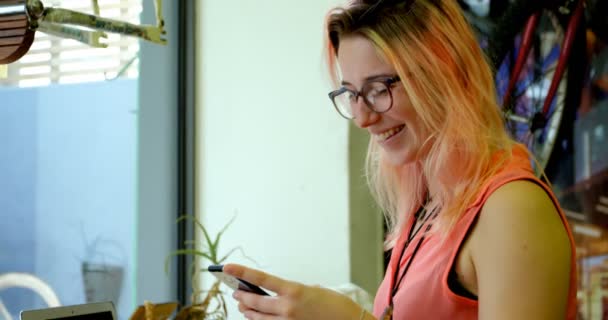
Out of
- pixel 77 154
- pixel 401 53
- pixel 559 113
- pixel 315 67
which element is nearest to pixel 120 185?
pixel 77 154

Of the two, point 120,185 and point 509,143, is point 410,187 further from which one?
point 120,185

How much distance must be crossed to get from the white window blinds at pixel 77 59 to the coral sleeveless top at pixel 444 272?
1597 millimetres

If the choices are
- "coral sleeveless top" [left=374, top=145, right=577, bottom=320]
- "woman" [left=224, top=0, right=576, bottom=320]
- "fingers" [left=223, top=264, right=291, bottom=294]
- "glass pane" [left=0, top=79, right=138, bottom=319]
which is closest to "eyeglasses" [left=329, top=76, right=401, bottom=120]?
"woman" [left=224, top=0, right=576, bottom=320]

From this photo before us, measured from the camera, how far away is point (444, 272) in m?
1.31

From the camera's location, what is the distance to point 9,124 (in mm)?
2736

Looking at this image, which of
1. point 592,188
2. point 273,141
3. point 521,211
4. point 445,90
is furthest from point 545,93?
point 521,211

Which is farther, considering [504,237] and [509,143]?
[509,143]

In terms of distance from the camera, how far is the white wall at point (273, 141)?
9.12ft

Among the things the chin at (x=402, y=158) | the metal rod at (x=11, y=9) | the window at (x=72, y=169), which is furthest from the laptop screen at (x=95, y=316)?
the window at (x=72, y=169)

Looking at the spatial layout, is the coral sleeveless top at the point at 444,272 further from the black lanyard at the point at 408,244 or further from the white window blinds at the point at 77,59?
the white window blinds at the point at 77,59

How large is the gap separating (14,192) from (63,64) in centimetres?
45

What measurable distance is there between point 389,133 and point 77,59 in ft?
5.70

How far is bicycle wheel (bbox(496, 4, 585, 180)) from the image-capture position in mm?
2521

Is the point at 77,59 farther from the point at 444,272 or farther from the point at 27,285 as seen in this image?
the point at 444,272
